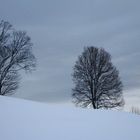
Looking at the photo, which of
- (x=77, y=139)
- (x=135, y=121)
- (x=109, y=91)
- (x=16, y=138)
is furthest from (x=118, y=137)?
(x=109, y=91)

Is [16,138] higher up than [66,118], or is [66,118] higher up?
[66,118]

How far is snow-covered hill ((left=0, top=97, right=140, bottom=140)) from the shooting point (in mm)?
5516

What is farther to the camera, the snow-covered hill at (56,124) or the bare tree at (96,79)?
the bare tree at (96,79)

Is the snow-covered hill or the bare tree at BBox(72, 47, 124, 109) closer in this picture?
the snow-covered hill

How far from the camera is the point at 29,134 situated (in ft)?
18.1

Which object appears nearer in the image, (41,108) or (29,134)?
(29,134)

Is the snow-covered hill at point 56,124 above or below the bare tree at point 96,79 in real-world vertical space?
below

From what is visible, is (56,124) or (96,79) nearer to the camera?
(56,124)

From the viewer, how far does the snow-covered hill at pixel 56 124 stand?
18.1 feet

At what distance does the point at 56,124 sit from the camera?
6.39 metres

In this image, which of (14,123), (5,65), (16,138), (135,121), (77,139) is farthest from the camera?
(5,65)

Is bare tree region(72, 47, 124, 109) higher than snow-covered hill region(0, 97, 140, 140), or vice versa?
bare tree region(72, 47, 124, 109)

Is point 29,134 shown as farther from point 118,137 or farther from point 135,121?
point 135,121

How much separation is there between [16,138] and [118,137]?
9.06 ft
